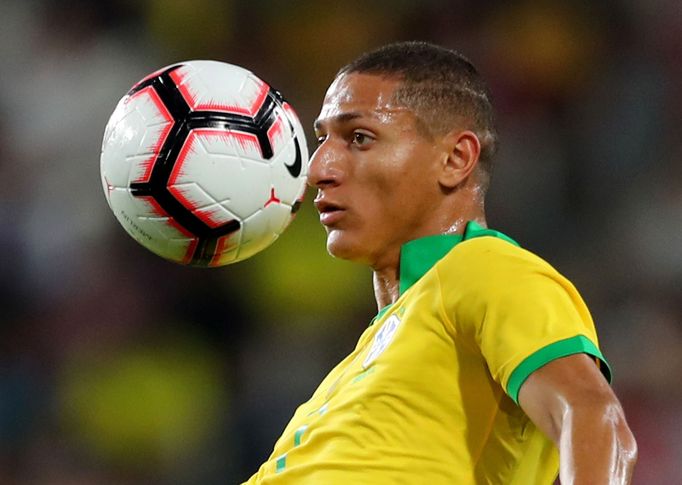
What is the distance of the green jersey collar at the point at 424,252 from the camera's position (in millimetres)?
2676

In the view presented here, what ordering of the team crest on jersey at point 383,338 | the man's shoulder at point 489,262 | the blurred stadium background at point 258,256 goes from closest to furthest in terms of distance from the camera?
the man's shoulder at point 489,262 < the team crest on jersey at point 383,338 < the blurred stadium background at point 258,256

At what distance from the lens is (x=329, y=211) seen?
9.01 feet

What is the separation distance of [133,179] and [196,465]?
2683 millimetres

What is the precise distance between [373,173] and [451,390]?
2.08 ft

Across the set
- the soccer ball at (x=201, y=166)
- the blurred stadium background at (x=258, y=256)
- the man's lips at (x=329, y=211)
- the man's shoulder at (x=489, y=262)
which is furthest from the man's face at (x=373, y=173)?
the blurred stadium background at (x=258, y=256)

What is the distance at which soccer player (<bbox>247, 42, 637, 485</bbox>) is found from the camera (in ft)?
6.57

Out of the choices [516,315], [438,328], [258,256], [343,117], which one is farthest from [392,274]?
[258,256]

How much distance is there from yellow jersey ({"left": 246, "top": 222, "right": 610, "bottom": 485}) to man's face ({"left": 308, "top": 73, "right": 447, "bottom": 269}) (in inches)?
11.9

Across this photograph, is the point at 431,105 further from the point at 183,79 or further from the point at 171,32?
the point at 171,32

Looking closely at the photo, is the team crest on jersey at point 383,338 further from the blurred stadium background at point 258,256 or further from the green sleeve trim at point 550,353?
the blurred stadium background at point 258,256

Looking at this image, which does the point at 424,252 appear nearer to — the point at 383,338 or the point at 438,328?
the point at 383,338

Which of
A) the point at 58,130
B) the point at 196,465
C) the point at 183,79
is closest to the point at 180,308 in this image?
the point at 196,465

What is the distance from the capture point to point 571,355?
2.00 metres

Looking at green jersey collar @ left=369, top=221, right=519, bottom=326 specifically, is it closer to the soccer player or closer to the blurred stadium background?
the soccer player
